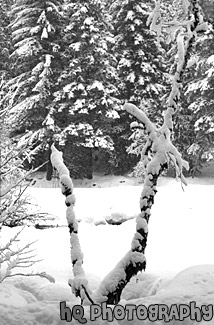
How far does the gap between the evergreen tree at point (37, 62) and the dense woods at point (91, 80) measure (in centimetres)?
5

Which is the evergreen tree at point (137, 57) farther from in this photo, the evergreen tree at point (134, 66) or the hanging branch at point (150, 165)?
the hanging branch at point (150, 165)

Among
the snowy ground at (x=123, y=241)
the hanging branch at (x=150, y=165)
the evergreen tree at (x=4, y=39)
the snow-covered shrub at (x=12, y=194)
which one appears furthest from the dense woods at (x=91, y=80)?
the hanging branch at (x=150, y=165)

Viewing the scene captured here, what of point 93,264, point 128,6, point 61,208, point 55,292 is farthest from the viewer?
point 128,6

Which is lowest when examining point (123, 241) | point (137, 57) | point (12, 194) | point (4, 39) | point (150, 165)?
point (123, 241)

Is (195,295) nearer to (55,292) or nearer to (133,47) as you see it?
(55,292)

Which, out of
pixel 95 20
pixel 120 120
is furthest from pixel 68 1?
pixel 120 120

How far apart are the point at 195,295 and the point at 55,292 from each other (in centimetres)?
242

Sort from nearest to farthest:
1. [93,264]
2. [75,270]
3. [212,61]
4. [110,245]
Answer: [75,270], [93,264], [110,245], [212,61]

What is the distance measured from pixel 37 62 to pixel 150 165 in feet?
61.0

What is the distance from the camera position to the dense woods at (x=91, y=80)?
20141 millimetres

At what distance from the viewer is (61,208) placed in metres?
12.0

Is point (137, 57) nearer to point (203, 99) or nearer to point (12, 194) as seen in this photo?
point (203, 99)

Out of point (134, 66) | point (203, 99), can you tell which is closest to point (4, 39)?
point (134, 66)

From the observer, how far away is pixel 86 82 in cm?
2123
